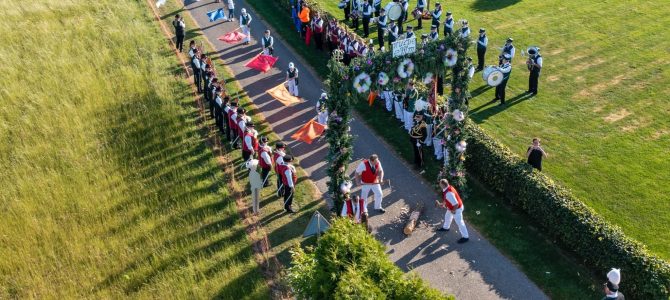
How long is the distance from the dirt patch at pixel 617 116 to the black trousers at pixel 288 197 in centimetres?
1122

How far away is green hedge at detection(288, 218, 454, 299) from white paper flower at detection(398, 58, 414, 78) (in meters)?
5.05

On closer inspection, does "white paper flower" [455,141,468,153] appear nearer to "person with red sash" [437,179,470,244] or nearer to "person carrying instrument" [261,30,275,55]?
"person with red sash" [437,179,470,244]

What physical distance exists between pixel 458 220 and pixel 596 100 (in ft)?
31.1

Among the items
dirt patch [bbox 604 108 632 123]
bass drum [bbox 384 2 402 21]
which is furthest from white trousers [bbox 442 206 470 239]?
bass drum [bbox 384 2 402 21]

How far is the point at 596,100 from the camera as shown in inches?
832

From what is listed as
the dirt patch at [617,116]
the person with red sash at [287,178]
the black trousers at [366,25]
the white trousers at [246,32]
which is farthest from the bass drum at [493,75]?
the white trousers at [246,32]

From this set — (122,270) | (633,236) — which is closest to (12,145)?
(122,270)

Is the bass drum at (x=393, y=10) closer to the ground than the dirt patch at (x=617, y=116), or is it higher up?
higher up

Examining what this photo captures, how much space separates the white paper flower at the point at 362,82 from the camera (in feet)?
48.6

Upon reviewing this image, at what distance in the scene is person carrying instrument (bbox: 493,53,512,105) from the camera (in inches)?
801

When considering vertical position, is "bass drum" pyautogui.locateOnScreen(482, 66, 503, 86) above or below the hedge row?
above

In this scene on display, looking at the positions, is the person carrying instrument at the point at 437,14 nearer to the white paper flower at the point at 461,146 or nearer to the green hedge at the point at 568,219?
the green hedge at the point at 568,219

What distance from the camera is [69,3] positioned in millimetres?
31031

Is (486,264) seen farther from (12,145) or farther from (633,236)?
(12,145)
